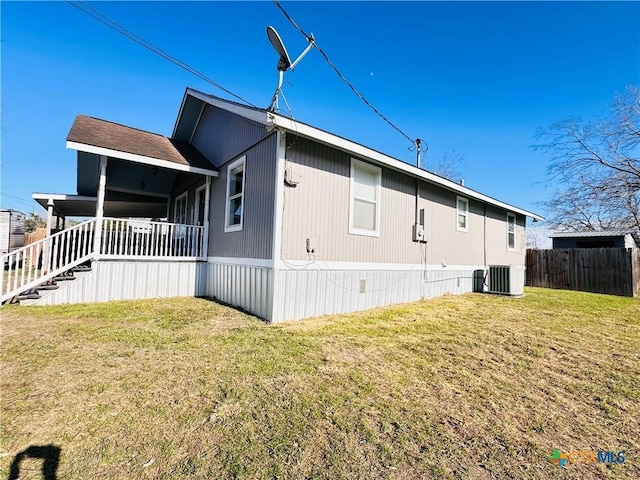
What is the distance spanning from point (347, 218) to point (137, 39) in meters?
6.41

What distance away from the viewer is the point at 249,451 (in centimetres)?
196

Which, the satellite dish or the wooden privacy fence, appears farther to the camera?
the wooden privacy fence

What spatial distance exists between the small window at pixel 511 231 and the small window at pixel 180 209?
1237 cm

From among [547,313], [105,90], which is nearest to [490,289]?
[547,313]

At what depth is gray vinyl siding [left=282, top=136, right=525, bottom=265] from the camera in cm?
563

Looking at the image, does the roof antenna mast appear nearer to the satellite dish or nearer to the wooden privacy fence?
the satellite dish

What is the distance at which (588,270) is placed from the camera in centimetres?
1129

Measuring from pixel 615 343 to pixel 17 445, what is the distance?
6.85 metres

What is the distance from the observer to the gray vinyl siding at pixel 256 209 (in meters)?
5.57

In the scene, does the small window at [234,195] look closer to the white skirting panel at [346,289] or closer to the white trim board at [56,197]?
the white skirting panel at [346,289]

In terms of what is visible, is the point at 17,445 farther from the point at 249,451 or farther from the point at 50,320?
the point at 50,320

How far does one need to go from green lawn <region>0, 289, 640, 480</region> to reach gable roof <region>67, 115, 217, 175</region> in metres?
3.64

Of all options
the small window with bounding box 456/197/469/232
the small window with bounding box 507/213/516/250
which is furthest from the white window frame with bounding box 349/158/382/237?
the small window with bounding box 507/213/516/250

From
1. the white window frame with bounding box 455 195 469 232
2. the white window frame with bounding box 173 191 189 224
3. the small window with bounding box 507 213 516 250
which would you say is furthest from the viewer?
the small window with bounding box 507 213 516 250
